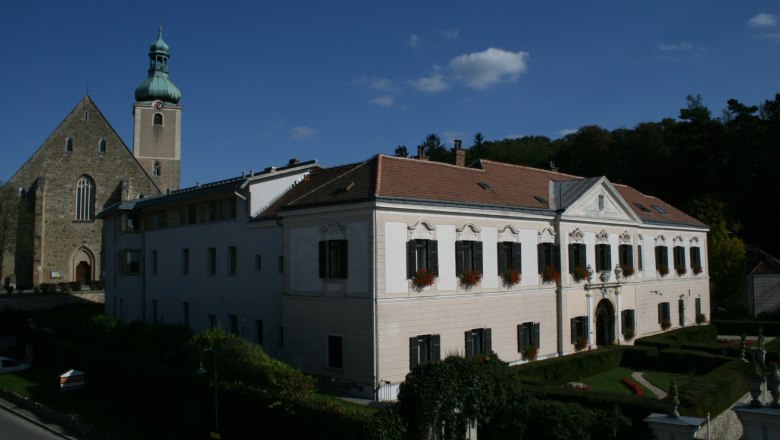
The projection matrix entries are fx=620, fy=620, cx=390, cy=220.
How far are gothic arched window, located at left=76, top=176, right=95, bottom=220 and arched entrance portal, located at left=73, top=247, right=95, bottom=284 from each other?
3326mm

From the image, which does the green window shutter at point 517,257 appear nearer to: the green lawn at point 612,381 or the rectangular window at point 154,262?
the green lawn at point 612,381

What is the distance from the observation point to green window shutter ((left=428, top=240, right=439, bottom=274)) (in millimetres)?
25250

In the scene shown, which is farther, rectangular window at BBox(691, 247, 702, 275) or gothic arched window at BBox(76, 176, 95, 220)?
gothic arched window at BBox(76, 176, 95, 220)

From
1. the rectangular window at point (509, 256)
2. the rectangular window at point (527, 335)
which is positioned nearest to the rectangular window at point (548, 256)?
the rectangular window at point (509, 256)

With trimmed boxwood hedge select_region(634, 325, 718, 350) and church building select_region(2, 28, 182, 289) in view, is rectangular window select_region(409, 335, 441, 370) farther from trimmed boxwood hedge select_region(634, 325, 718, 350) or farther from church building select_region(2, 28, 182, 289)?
church building select_region(2, 28, 182, 289)

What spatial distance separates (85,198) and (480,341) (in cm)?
4771

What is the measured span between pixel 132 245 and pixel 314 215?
839 inches

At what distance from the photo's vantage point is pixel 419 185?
86.9 ft

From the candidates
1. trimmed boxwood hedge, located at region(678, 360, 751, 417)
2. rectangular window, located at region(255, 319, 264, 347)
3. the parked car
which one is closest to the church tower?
the parked car

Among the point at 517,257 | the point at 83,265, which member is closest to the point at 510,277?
the point at 517,257

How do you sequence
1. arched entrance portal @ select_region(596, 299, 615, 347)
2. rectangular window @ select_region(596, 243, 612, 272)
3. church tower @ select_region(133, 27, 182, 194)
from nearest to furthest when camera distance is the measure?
rectangular window @ select_region(596, 243, 612, 272), arched entrance portal @ select_region(596, 299, 615, 347), church tower @ select_region(133, 27, 182, 194)

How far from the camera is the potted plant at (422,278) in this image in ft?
80.2

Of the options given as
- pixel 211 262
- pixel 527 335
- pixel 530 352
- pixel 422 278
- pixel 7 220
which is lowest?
pixel 530 352

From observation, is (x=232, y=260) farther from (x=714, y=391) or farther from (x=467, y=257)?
(x=714, y=391)
